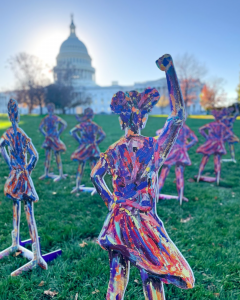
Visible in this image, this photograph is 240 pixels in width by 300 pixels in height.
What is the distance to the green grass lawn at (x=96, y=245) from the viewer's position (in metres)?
3.38

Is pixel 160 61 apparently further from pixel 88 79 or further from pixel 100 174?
pixel 88 79

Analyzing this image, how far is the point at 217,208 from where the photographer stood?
6215 mm

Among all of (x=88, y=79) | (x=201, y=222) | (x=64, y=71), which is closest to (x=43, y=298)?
(x=201, y=222)

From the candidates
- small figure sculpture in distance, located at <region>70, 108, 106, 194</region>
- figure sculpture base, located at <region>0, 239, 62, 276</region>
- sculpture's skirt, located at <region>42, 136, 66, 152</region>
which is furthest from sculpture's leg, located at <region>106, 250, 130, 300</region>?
sculpture's skirt, located at <region>42, 136, 66, 152</region>

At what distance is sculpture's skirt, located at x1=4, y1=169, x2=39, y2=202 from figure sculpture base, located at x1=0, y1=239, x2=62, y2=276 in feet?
2.39

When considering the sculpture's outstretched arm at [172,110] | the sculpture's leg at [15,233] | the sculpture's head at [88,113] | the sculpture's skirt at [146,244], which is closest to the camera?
the sculpture's skirt at [146,244]

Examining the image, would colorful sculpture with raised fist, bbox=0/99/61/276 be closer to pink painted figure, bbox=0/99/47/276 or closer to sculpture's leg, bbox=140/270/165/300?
pink painted figure, bbox=0/99/47/276

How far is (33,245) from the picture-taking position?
12.1 feet

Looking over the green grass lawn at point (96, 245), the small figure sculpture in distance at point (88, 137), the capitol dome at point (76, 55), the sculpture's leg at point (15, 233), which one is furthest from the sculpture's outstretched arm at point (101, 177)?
the capitol dome at point (76, 55)

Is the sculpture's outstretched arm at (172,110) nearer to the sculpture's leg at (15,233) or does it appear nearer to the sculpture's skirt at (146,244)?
the sculpture's skirt at (146,244)

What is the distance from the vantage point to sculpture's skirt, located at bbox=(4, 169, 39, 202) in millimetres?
3531

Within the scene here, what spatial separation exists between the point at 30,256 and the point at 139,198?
2.74m

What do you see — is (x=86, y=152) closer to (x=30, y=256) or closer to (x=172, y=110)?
(x=30, y=256)

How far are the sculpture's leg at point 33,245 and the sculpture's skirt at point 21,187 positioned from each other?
4.8 inches
